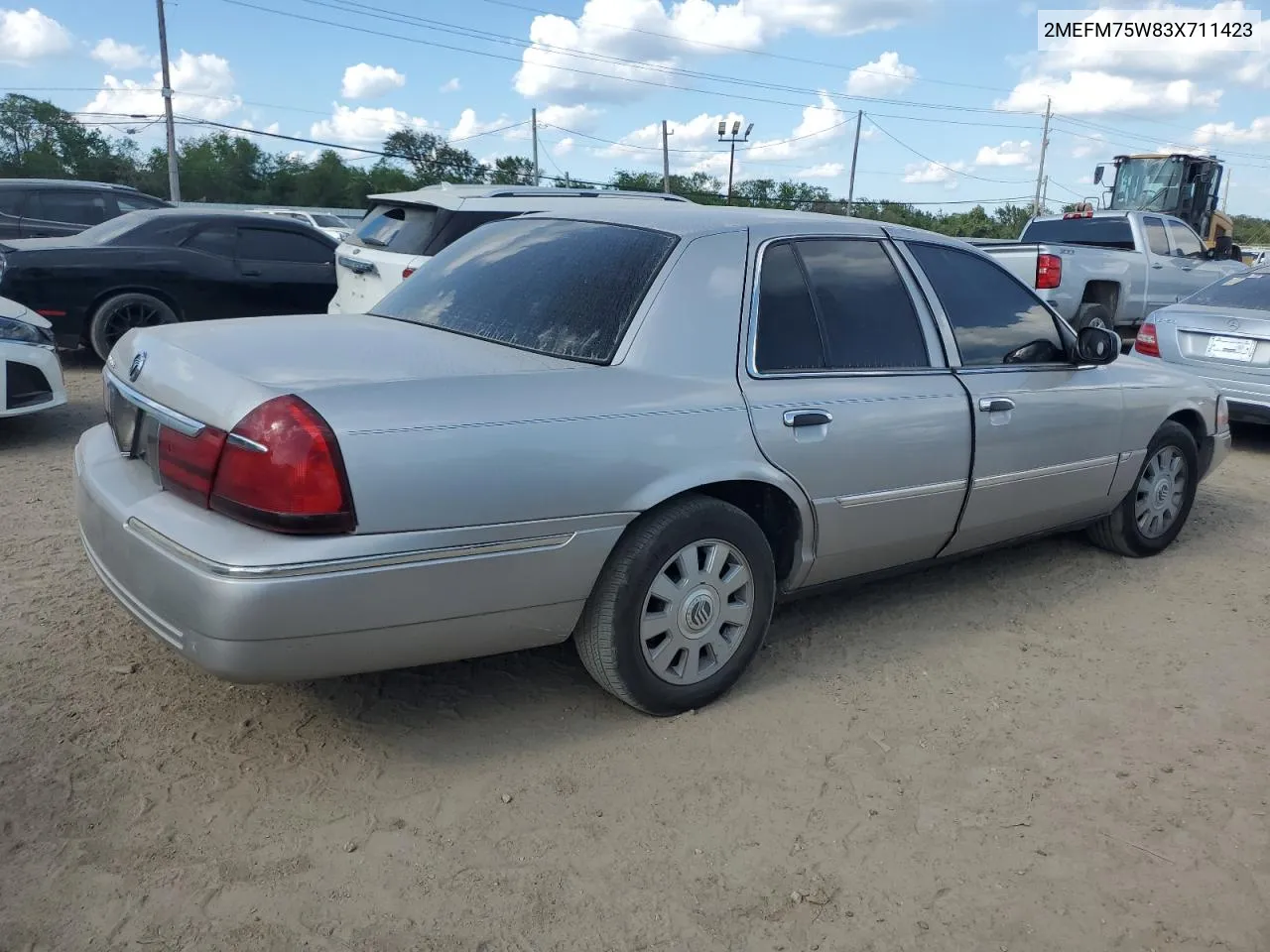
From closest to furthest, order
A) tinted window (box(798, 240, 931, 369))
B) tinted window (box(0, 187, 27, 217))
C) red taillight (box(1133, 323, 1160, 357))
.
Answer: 1. tinted window (box(798, 240, 931, 369))
2. red taillight (box(1133, 323, 1160, 357))
3. tinted window (box(0, 187, 27, 217))

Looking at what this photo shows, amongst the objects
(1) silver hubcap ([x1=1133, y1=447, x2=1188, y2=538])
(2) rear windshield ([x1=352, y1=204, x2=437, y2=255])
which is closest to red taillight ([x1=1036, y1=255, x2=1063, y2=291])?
(1) silver hubcap ([x1=1133, y1=447, x2=1188, y2=538])

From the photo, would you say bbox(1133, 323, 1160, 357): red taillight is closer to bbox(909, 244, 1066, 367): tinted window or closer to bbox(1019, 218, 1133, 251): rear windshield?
bbox(909, 244, 1066, 367): tinted window

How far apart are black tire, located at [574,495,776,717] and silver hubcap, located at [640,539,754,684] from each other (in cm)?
3

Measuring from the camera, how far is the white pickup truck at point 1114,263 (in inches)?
421

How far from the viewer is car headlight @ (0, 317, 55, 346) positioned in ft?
20.5

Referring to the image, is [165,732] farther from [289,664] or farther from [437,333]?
[437,333]

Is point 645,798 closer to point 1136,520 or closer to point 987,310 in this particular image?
point 987,310

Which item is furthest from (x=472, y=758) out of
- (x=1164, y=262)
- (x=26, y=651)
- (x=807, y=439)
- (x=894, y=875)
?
(x=1164, y=262)

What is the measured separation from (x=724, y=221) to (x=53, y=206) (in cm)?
1150

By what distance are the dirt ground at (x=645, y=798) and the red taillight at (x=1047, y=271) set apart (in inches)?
279

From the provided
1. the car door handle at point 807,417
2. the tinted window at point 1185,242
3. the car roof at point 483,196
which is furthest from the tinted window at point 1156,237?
the car door handle at point 807,417

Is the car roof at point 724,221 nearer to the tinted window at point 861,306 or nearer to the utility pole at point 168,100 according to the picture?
the tinted window at point 861,306

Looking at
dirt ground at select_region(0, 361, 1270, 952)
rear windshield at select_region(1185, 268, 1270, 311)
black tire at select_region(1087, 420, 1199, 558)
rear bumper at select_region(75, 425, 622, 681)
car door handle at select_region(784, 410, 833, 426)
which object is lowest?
dirt ground at select_region(0, 361, 1270, 952)

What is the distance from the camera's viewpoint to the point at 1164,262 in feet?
40.1
